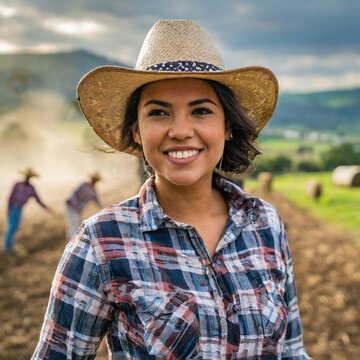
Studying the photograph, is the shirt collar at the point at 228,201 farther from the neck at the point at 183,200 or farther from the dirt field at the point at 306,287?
the dirt field at the point at 306,287

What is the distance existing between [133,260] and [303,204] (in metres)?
12.3

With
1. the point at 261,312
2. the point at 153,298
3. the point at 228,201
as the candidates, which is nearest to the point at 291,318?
the point at 261,312

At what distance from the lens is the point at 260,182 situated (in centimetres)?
1599

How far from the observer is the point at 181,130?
1766 millimetres

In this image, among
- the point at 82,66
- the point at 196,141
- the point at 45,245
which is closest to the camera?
the point at 196,141

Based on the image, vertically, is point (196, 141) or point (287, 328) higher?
point (196, 141)

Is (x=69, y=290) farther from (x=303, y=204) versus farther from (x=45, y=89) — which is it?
(x=45, y=89)

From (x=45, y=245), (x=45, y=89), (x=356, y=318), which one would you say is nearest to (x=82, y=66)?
(x=45, y=89)

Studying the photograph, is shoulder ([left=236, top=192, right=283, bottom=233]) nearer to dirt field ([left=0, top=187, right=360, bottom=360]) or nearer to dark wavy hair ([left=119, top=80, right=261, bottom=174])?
dark wavy hair ([left=119, top=80, right=261, bottom=174])

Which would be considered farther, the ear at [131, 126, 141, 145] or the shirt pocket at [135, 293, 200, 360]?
the ear at [131, 126, 141, 145]

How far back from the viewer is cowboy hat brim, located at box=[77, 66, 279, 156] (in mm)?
1849

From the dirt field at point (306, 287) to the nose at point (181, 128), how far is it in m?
4.02

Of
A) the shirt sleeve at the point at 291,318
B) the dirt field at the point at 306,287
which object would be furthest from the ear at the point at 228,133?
the dirt field at the point at 306,287

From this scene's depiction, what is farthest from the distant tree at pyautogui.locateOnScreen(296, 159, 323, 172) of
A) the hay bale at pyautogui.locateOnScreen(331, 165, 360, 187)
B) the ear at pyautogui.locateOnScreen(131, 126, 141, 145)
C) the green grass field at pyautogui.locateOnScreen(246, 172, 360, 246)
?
the ear at pyautogui.locateOnScreen(131, 126, 141, 145)
